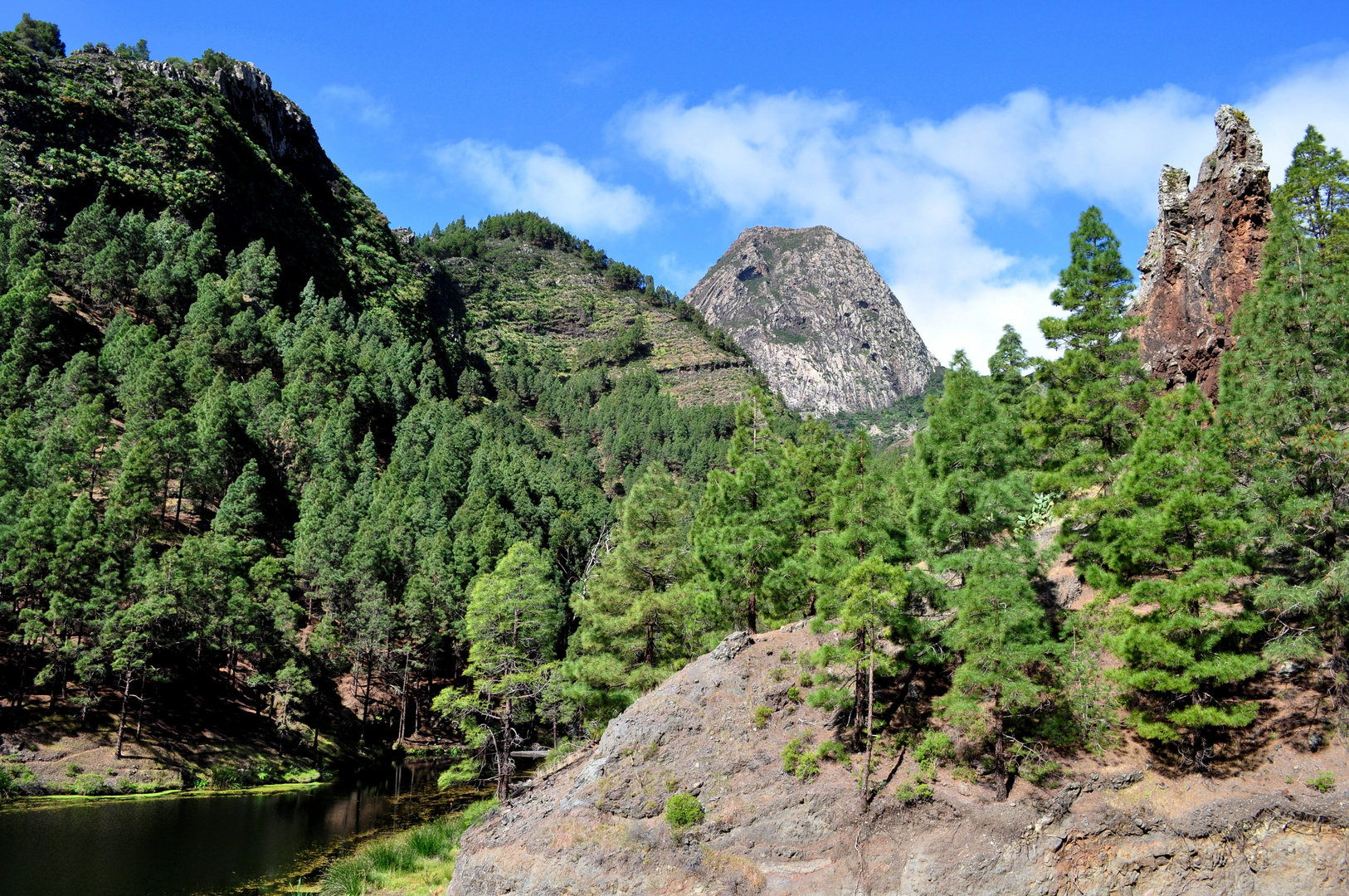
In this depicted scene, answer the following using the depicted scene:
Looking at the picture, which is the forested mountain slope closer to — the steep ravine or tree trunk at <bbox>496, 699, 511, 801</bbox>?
tree trunk at <bbox>496, 699, 511, 801</bbox>

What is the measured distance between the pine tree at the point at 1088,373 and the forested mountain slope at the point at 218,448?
27685 mm

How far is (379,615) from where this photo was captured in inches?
2424

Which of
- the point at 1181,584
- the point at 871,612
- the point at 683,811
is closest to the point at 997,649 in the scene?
the point at 871,612

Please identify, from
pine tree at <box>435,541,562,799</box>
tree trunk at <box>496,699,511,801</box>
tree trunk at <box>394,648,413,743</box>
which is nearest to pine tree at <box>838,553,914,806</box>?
pine tree at <box>435,541,562,799</box>

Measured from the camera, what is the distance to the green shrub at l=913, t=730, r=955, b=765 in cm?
2461

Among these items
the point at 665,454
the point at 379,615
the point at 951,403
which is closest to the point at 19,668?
the point at 379,615

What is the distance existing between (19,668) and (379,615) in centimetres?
2250

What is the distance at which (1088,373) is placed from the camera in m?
34.6

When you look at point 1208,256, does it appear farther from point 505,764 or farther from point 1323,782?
point 505,764

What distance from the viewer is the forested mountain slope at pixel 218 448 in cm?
4922

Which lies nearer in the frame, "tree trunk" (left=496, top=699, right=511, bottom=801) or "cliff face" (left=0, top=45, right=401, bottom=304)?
"tree trunk" (left=496, top=699, right=511, bottom=801)

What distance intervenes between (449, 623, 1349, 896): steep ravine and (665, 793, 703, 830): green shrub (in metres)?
0.35

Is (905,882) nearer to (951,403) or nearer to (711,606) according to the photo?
(711,606)

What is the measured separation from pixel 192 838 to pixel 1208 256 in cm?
6259
